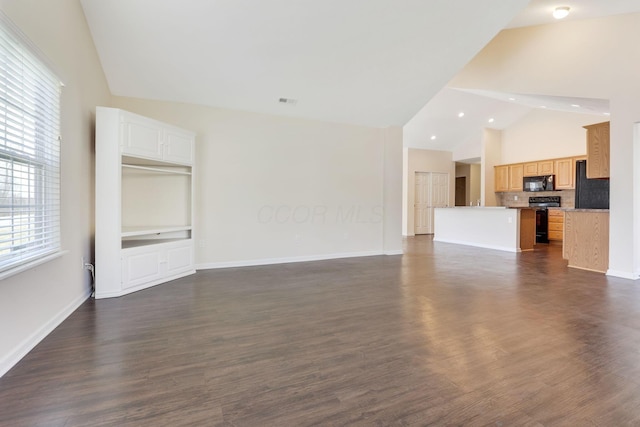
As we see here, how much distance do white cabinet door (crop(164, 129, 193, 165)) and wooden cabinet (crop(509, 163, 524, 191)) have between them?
29.9ft

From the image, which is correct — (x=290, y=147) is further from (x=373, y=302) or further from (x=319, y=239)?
(x=373, y=302)

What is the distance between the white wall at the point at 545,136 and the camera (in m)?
7.90

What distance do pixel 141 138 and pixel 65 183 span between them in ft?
3.57

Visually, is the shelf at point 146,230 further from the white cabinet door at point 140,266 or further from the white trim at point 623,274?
the white trim at point 623,274

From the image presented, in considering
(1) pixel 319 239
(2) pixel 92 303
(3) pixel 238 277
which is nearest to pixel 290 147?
(1) pixel 319 239

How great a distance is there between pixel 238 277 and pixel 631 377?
13.3 feet

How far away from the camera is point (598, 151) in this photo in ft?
16.0

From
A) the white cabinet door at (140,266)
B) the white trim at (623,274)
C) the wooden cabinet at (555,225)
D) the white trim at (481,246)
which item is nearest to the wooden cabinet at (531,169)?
the wooden cabinet at (555,225)

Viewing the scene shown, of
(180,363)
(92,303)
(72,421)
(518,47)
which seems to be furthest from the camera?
(518,47)

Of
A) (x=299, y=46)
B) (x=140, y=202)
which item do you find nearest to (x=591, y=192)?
(x=299, y=46)

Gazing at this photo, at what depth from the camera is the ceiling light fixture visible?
4339 mm

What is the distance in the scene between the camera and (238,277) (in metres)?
4.49

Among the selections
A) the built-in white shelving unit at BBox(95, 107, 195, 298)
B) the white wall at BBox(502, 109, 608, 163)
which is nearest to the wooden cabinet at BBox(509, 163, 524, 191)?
the white wall at BBox(502, 109, 608, 163)

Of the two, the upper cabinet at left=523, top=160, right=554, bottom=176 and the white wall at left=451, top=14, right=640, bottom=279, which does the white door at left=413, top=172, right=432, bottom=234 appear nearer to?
the upper cabinet at left=523, top=160, right=554, bottom=176
